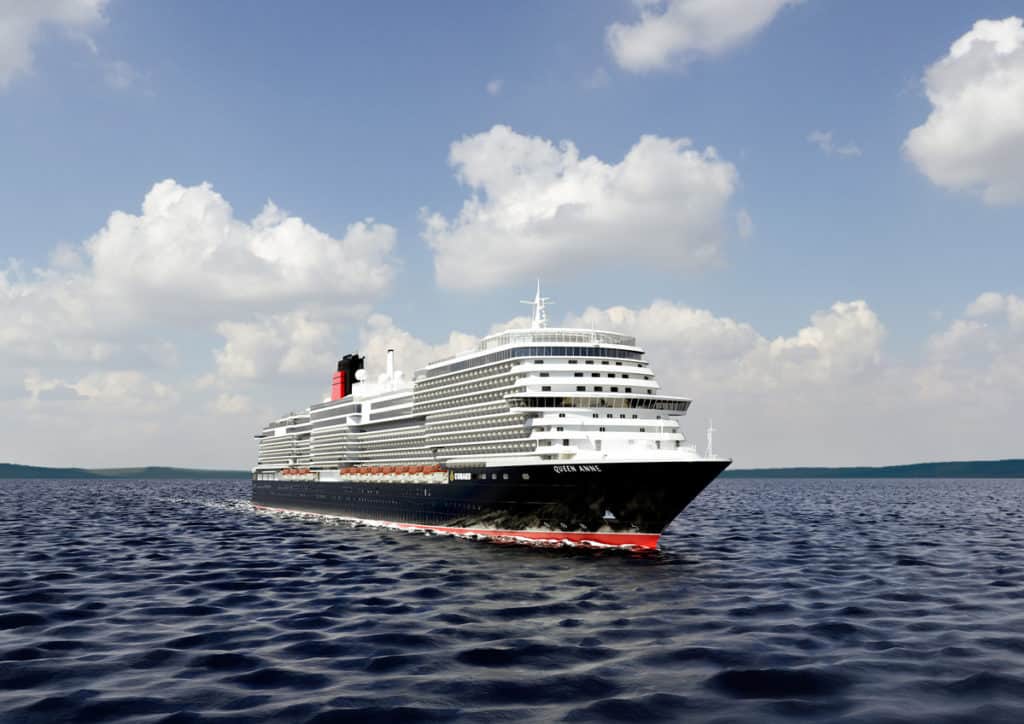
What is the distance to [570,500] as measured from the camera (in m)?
40.8

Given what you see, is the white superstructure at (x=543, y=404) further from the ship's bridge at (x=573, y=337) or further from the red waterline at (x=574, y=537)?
the red waterline at (x=574, y=537)

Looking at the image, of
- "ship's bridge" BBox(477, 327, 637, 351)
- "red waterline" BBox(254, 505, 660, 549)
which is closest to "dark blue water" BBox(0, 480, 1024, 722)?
"red waterline" BBox(254, 505, 660, 549)

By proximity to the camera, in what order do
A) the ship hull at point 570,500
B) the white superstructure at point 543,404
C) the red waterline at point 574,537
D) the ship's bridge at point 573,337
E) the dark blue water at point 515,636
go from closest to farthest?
the dark blue water at point 515,636, the ship hull at point 570,500, the red waterline at point 574,537, the white superstructure at point 543,404, the ship's bridge at point 573,337

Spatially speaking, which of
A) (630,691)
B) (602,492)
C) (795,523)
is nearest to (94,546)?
(602,492)

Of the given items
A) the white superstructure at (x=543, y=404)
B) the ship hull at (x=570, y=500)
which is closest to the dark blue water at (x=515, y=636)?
the ship hull at (x=570, y=500)

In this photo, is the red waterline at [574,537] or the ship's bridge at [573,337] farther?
the ship's bridge at [573,337]

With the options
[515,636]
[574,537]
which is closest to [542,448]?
[574,537]

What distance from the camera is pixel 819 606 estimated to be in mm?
24250

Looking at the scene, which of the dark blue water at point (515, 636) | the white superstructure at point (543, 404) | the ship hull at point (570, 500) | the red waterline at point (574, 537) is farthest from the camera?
the white superstructure at point (543, 404)

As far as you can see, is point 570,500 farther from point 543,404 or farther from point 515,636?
point 515,636

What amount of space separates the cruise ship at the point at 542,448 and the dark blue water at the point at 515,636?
3.50 meters

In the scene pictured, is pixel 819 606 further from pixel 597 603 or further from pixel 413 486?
pixel 413 486

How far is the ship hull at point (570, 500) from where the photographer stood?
3890 centimetres

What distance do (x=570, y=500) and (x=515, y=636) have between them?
2085 centimetres
